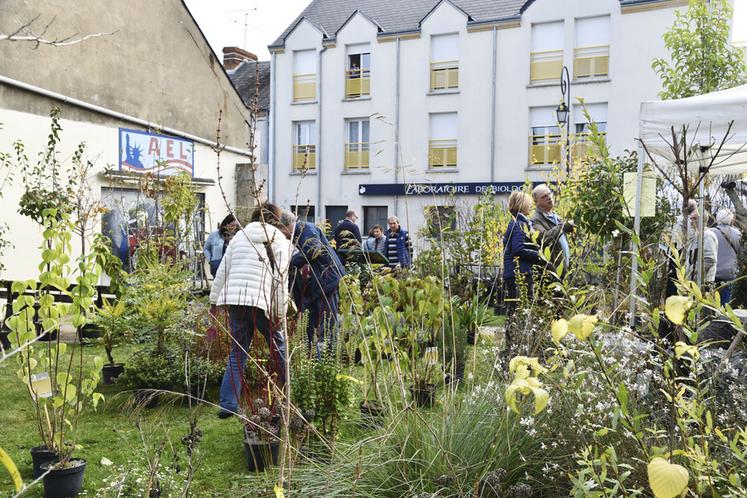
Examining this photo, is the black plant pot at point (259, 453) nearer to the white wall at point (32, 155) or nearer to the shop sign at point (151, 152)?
the white wall at point (32, 155)

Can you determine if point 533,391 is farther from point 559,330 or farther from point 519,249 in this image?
point 519,249

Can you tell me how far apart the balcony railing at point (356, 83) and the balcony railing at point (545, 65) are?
6350 mm

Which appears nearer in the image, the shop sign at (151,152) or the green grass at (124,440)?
the green grass at (124,440)

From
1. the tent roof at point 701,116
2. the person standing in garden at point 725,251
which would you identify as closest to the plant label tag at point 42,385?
the tent roof at point 701,116

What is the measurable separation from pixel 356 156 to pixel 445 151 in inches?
144

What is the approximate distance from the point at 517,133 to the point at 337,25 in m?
9.31

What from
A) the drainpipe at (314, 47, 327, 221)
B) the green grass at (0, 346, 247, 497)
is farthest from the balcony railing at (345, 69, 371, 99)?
the green grass at (0, 346, 247, 497)

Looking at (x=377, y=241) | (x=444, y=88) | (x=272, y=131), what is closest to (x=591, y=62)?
(x=444, y=88)

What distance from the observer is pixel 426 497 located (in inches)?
99.2

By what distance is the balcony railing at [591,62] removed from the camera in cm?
2420

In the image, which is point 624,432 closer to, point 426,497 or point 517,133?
point 426,497

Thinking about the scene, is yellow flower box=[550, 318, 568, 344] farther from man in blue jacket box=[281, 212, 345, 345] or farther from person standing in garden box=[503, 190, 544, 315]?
man in blue jacket box=[281, 212, 345, 345]

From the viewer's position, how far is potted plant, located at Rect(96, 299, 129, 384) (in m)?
6.22

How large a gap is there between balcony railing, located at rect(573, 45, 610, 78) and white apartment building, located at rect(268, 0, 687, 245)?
0.11ft
